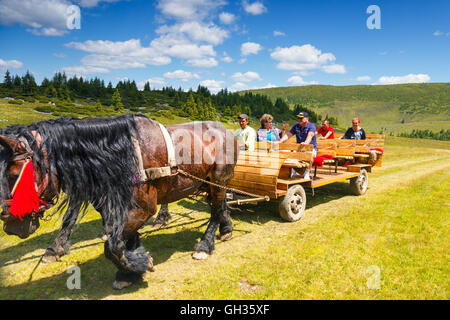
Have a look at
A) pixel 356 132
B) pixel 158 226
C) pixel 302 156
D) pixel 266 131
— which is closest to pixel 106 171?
pixel 158 226

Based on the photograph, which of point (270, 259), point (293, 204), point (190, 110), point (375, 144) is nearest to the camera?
point (270, 259)

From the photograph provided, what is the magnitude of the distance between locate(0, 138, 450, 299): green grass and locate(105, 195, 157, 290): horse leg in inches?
7.2

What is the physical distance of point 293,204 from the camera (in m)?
6.34

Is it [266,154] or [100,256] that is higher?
[266,154]

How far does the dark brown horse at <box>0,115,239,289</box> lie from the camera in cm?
280

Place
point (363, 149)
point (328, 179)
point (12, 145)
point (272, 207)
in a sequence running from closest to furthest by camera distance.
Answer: point (12, 145), point (328, 179), point (272, 207), point (363, 149)

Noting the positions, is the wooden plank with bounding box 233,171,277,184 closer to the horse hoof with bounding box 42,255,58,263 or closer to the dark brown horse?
Answer: the dark brown horse

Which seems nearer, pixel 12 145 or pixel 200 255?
pixel 12 145

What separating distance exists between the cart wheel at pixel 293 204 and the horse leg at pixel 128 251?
340 cm

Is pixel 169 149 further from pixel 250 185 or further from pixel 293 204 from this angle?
pixel 293 204

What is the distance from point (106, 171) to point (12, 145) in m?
0.91

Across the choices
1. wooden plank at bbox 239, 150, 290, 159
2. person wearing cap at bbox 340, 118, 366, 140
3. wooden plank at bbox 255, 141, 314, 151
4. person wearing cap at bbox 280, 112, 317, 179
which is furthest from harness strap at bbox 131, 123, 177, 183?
person wearing cap at bbox 340, 118, 366, 140

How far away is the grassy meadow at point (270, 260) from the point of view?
359cm
